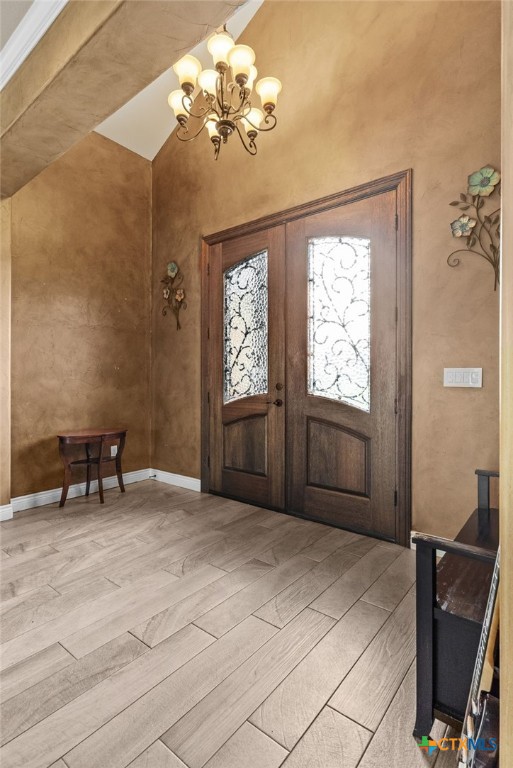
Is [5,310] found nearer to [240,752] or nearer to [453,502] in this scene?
[240,752]

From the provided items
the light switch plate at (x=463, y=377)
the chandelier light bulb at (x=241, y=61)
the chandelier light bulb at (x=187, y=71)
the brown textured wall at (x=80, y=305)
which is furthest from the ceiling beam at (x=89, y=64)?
the light switch plate at (x=463, y=377)

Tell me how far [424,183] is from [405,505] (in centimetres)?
222

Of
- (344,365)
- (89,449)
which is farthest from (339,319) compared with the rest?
(89,449)

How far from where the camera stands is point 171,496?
383cm

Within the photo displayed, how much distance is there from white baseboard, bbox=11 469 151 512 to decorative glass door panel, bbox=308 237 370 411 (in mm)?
2380

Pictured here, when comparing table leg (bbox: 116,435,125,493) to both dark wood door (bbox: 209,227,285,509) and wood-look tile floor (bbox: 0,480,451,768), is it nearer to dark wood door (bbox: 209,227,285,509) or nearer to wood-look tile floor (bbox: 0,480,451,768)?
dark wood door (bbox: 209,227,285,509)

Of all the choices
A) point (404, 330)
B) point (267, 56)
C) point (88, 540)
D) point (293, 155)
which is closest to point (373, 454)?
point (404, 330)

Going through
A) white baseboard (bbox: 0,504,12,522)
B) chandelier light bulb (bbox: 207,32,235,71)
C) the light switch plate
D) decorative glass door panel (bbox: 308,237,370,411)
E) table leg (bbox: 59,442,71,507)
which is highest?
chandelier light bulb (bbox: 207,32,235,71)

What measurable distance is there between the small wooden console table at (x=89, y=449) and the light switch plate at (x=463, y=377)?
292 centimetres

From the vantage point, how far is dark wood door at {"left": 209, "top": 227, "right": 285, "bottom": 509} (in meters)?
3.36

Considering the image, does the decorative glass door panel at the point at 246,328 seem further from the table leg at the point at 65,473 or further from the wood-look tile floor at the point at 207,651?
the table leg at the point at 65,473

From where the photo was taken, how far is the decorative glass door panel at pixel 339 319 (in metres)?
2.90

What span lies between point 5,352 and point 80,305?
2.95 feet

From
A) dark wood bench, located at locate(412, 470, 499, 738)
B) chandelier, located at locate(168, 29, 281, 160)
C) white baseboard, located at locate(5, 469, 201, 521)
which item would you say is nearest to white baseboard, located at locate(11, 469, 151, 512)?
white baseboard, located at locate(5, 469, 201, 521)
